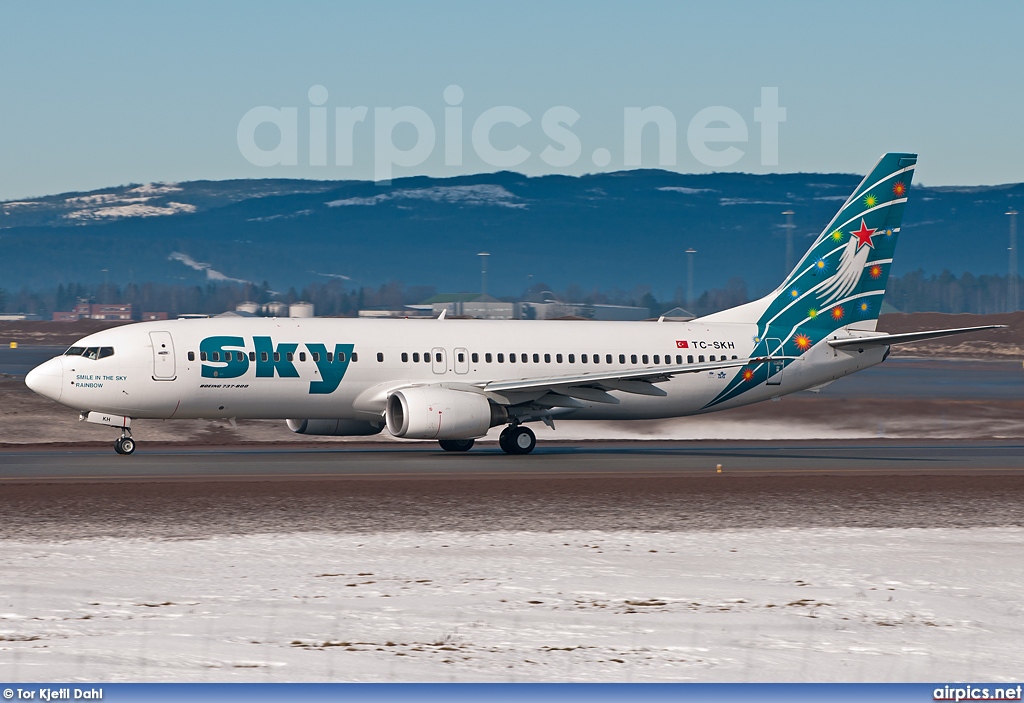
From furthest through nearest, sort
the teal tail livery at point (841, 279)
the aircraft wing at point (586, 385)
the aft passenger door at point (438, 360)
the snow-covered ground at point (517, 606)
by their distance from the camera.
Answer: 1. the teal tail livery at point (841, 279)
2. the aft passenger door at point (438, 360)
3. the aircraft wing at point (586, 385)
4. the snow-covered ground at point (517, 606)

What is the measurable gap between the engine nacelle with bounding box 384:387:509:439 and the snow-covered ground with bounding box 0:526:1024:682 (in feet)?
52.2

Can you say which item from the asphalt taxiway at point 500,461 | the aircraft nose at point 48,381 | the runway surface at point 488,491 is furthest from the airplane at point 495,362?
the runway surface at point 488,491

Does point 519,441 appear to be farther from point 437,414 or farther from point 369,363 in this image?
point 369,363

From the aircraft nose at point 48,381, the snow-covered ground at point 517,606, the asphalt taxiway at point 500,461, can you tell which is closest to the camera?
the snow-covered ground at point 517,606

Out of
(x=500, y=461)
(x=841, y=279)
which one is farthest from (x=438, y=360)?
(x=841, y=279)

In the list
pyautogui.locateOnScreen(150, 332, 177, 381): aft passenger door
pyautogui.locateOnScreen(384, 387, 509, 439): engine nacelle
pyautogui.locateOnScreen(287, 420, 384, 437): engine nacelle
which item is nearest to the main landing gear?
pyautogui.locateOnScreen(150, 332, 177, 381): aft passenger door

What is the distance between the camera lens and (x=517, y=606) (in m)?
15.9

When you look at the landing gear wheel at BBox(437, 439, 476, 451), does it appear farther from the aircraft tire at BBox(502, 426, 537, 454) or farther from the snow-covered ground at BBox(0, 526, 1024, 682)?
the snow-covered ground at BBox(0, 526, 1024, 682)

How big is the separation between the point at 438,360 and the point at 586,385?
4401 millimetres

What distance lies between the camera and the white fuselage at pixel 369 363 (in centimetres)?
3809

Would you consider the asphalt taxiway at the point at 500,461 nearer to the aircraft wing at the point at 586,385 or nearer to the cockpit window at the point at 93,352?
the aircraft wing at the point at 586,385

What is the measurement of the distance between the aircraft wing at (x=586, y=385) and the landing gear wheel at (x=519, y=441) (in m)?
0.86

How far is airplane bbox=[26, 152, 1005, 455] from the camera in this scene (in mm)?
38188

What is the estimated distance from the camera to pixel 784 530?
74.8 ft
